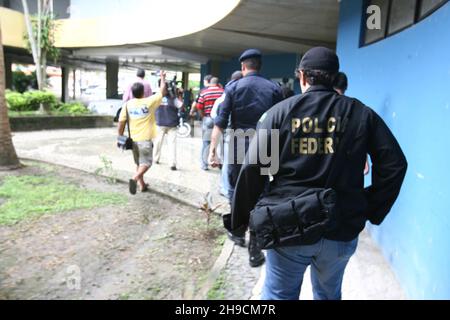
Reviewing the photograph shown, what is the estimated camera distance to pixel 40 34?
15.1 m

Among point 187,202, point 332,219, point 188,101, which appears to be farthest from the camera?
point 188,101

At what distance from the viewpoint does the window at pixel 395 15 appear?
11.3 feet

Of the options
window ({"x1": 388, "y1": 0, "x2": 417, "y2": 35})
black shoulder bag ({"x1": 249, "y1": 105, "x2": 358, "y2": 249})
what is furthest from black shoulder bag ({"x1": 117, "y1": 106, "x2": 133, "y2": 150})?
black shoulder bag ({"x1": 249, "y1": 105, "x2": 358, "y2": 249})

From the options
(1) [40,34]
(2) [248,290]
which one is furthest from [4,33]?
(2) [248,290]

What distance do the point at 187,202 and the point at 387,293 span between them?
123 inches

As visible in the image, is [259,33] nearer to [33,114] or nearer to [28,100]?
[33,114]

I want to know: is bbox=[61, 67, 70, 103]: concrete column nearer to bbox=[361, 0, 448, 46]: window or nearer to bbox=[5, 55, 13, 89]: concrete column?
bbox=[5, 55, 13, 89]: concrete column

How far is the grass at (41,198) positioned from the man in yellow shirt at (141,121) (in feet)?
1.88

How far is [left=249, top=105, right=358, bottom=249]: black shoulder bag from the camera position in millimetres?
1953

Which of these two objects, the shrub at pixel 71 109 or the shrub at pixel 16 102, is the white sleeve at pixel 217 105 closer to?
the shrub at pixel 16 102

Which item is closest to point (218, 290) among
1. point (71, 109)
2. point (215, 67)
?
point (71, 109)

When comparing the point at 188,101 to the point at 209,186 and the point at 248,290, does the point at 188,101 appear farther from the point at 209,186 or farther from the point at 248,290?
the point at 248,290

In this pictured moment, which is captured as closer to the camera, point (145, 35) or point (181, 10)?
point (181, 10)
